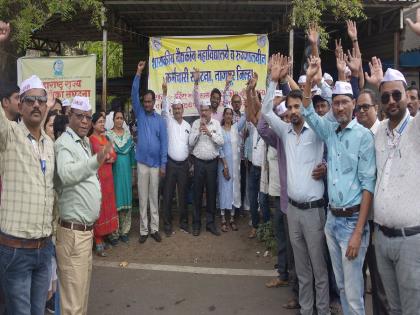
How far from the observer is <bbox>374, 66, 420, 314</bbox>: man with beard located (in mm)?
2879

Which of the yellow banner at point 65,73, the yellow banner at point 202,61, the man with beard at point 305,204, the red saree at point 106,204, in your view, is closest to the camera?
Answer: the man with beard at point 305,204

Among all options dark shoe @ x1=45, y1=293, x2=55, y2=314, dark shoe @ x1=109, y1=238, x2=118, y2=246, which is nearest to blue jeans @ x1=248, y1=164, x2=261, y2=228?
dark shoe @ x1=109, y1=238, x2=118, y2=246

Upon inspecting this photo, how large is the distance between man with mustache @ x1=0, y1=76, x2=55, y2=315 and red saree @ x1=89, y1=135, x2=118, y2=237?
303cm

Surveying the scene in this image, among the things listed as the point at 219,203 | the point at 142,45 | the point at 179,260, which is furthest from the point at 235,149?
the point at 142,45

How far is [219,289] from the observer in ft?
16.5

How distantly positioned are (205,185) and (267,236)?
49.7 inches

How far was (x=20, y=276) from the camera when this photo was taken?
288 centimetres

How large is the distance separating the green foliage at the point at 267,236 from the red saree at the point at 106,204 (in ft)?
7.00

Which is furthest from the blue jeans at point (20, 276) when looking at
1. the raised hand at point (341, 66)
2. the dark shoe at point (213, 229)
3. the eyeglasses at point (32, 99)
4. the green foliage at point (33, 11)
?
the green foliage at point (33, 11)

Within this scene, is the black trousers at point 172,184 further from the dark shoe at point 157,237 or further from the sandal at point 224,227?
the sandal at point 224,227

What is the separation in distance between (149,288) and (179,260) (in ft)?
3.37

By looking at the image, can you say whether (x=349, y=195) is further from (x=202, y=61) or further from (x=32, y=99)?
(x=202, y=61)

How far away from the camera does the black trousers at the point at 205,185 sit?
6691 mm

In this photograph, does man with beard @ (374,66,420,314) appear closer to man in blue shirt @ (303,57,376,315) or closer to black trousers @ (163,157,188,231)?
man in blue shirt @ (303,57,376,315)
